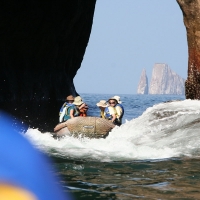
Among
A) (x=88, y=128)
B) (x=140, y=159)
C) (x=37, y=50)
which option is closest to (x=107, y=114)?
(x=88, y=128)

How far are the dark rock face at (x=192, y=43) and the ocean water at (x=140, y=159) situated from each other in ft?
8.44

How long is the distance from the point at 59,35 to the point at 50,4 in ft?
11.0

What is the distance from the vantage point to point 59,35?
3344cm

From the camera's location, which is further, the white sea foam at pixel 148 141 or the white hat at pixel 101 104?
the white hat at pixel 101 104

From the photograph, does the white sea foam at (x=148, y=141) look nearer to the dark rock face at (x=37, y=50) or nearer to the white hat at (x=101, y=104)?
the white hat at (x=101, y=104)

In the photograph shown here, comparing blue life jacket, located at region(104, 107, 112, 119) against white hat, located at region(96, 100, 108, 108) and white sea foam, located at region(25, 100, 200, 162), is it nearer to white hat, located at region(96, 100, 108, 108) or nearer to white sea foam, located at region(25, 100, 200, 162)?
white hat, located at region(96, 100, 108, 108)

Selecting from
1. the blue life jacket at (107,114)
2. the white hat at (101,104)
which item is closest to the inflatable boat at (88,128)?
the blue life jacket at (107,114)

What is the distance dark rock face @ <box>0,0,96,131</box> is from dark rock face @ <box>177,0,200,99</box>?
9.39m

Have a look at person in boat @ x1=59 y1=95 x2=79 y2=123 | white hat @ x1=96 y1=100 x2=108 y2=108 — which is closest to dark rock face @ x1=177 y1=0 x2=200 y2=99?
white hat @ x1=96 y1=100 x2=108 y2=108

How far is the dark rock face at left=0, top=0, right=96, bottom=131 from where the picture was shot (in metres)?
27.8

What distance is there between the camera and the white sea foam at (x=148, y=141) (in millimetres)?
8820

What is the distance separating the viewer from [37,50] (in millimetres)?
31656

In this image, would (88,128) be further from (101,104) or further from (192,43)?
(192,43)

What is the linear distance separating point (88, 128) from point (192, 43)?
5869mm
